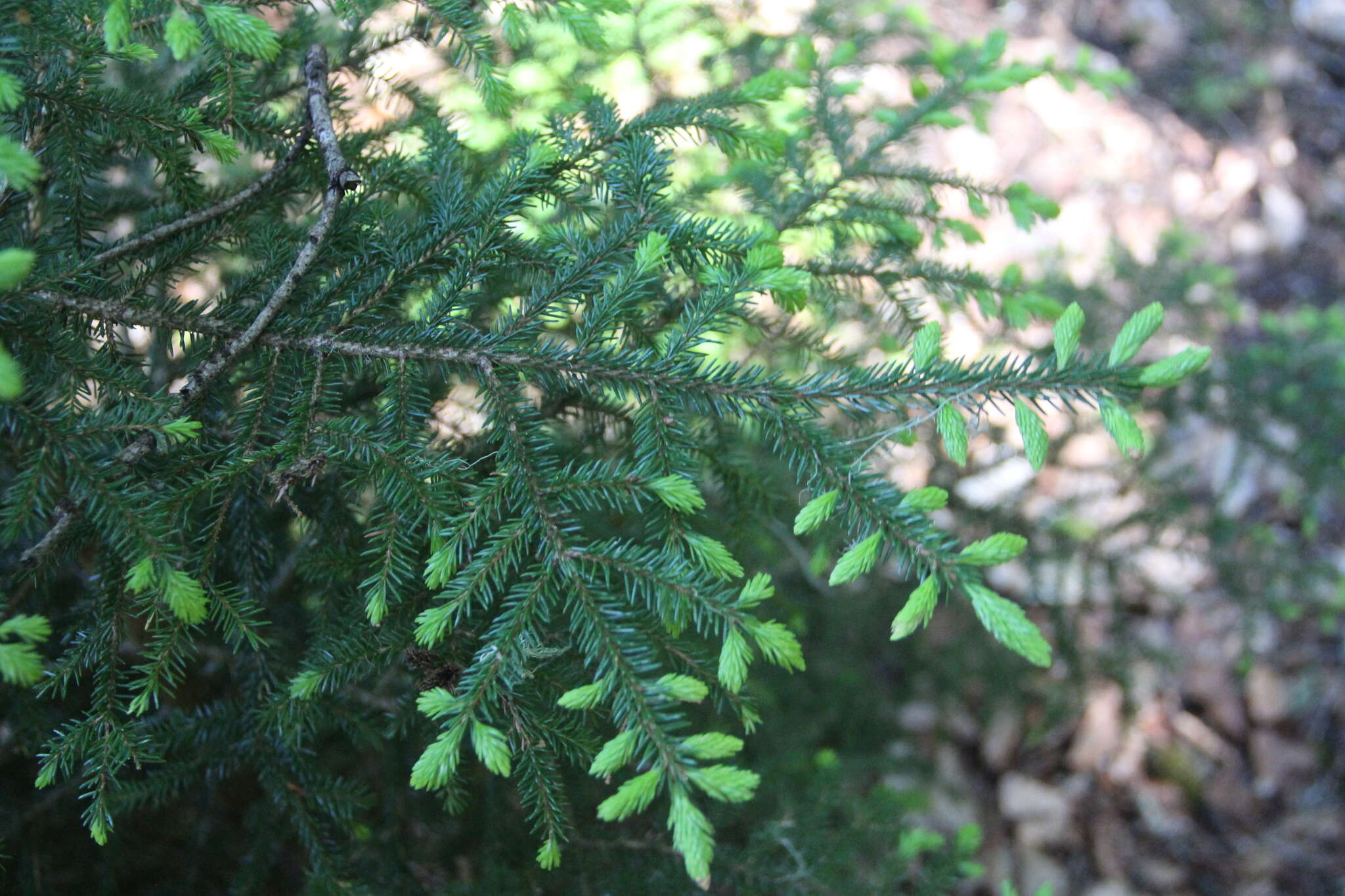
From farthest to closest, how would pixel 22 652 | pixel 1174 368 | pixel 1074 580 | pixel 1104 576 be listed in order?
pixel 1074 580
pixel 1104 576
pixel 1174 368
pixel 22 652

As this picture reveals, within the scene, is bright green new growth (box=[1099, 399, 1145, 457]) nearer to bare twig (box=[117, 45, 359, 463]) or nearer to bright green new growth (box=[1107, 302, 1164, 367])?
bright green new growth (box=[1107, 302, 1164, 367])

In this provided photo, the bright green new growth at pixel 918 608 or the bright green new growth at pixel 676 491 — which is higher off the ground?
the bright green new growth at pixel 676 491

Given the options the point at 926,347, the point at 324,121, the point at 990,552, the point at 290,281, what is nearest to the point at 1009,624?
the point at 990,552

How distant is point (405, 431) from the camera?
3.40 ft

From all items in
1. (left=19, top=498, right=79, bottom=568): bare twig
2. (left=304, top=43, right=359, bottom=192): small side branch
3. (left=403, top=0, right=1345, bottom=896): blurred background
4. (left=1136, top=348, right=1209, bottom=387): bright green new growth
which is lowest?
(left=403, top=0, right=1345, bottom=896): blurred background

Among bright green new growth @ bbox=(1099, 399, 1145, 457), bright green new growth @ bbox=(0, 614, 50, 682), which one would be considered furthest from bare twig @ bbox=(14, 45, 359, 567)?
bright green new growth @ bbox=(1099, 399, 1145, 457)

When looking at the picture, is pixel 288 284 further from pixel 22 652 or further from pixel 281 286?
pixel 22 652

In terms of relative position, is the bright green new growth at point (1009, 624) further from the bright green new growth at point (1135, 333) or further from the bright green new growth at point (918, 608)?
the bright green new growth at point (1135, 333)

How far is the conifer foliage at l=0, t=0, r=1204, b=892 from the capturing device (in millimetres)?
945

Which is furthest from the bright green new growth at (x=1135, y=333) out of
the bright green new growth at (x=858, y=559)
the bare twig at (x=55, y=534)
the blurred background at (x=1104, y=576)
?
the bare twig at (x=55, y=534)

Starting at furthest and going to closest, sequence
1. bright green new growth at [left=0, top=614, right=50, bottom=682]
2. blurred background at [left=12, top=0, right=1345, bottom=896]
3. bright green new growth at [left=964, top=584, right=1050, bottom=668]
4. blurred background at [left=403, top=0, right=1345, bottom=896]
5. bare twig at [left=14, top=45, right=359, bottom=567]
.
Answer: blurred background at [left=403, top=0, right=1345, bottom=896] → blurred background at [left=12, top=0, right=1345, bottom=896] → bare twig at [left=14, top=45, right=359, bottom=567] → bright green new growth at [left=964, top=584, right=1050, bottom=668] → bright green new growth at [left=0, top=614, right=50, bottom=682]

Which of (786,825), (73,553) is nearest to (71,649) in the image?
(73,553)

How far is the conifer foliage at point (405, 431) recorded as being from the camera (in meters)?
0.95

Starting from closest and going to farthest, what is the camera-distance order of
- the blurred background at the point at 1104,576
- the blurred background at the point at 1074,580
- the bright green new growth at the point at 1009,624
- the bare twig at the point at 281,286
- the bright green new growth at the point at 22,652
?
the bright green new growth at the point at 22,652, the bright green new growth at the point at 1009,624, the bare twig at the point at 281,286, the blurred background at the point at 1074,580, the blurred background at the point at 1104,576
